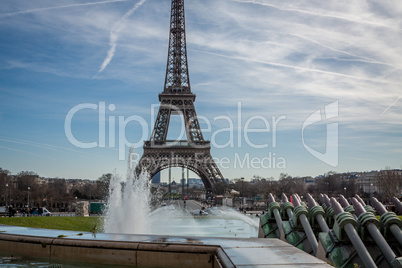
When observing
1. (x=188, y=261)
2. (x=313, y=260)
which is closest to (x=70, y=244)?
(x=188, y=261)

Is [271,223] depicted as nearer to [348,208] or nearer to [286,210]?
[286,210]

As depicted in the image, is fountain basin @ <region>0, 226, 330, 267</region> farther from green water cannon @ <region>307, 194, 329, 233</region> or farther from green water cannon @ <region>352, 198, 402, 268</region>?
green water cannon @ <region>307, 194, 329, 233</region>

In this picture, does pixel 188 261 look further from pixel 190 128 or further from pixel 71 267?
pixel 190 128

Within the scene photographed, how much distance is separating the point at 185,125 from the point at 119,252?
61.3 m

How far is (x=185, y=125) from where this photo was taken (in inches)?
2680

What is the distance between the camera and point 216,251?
20.1 ft

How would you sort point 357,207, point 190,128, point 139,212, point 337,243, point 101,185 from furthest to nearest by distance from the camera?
point 101,185 → point 190,128 → point 139,212 → point 357,207 → point 337,243

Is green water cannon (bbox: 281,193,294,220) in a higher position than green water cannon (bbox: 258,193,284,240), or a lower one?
higher

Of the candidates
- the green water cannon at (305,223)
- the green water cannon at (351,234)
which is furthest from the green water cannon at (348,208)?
the green water cannon at (351,234)

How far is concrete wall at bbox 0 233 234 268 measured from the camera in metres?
6.27

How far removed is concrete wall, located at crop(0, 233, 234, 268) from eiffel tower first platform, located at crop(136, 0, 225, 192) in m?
57.9

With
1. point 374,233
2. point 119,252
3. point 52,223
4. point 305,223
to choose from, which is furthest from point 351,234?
point 52,223

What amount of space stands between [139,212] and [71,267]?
36.4 ft

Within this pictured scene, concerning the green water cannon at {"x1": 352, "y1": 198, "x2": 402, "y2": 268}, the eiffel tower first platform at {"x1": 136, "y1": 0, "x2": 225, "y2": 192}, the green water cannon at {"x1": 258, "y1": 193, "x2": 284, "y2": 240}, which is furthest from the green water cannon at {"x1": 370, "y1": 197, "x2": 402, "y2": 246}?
the eiffel tower first platform at {"x1": 136, "y1": 0, "x2": 225, "y2": 192}
